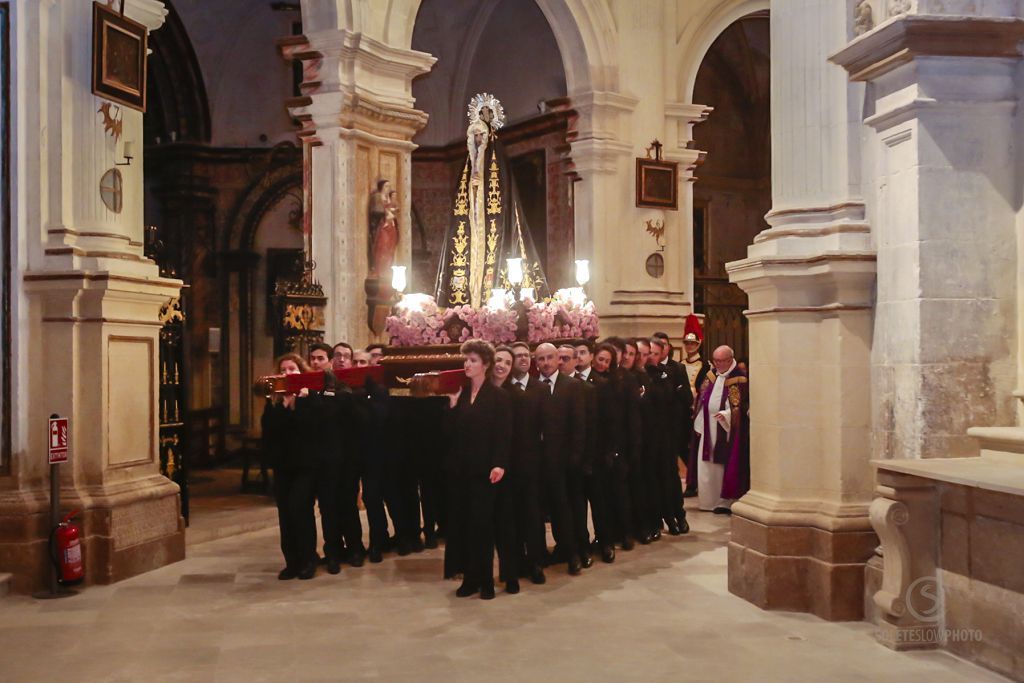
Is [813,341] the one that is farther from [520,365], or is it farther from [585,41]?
[585,41]

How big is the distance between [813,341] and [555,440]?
1.99 meters

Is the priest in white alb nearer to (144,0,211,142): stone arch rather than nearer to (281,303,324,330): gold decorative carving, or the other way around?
(281,303,324,330): gold decorative carving

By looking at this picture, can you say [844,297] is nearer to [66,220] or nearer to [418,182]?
[66,220]

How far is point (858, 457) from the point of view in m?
6.21

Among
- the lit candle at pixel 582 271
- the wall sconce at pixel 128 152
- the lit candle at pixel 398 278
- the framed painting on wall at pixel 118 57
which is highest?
the framed painting on wall at pixel 118 57

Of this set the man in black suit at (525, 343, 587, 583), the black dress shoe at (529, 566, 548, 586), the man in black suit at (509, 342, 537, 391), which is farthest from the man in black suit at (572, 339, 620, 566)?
the black dress shoe at (529, 566, 548, 586)

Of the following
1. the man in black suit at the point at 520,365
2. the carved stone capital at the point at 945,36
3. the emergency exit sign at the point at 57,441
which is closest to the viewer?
the carved stone capital at the point at 945,36

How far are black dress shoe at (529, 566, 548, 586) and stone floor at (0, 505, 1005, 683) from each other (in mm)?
62

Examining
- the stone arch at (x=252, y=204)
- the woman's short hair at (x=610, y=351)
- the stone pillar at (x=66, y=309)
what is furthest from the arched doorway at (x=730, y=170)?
the stone pillar at (x=66, y=309)

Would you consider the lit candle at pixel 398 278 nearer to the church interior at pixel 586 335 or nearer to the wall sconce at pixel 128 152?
the church interior at pixel 586 335

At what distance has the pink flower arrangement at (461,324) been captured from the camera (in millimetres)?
10375

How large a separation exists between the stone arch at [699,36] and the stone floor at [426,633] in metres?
8.60

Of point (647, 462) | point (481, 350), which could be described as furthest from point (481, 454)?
point (647, 462)

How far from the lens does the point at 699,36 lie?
580 inches
